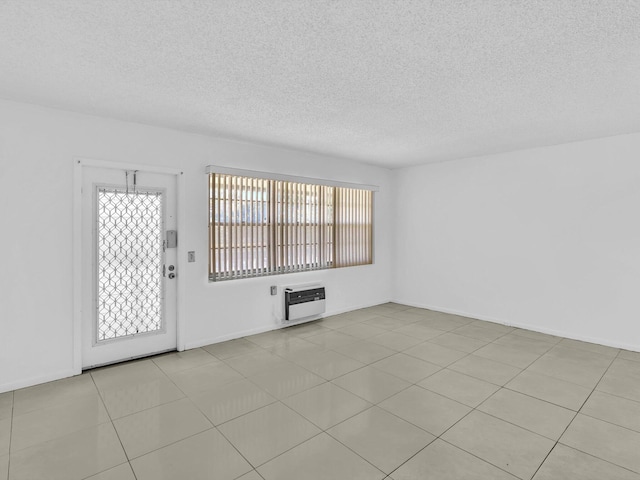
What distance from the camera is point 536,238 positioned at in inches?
198

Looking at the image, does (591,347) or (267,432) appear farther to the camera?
(591,347)

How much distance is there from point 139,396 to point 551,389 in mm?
3898

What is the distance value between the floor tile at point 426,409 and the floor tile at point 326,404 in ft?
0.86

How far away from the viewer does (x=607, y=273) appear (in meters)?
4.46

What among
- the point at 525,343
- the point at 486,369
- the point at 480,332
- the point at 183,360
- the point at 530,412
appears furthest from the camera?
the point at 480,332

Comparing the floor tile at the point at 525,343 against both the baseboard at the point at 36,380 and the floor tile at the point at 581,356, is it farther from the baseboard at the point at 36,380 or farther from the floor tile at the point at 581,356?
the baseboard at the point at 36,380

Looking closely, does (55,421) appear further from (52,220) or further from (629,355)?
(629,355)

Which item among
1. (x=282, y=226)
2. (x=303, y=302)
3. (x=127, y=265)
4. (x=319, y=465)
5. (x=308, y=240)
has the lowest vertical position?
(x=319, y=465)

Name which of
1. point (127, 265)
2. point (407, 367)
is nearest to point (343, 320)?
point (407, 367)

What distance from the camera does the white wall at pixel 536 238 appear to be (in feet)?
14.3

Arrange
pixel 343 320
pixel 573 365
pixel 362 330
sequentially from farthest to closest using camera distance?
1. pixel 343 320
2. pixel 362 330
3. pixel 573 365

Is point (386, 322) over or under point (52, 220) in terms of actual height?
under

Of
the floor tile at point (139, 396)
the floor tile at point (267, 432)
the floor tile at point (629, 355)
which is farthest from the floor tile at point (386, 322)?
the floor tile at point (139, 396)

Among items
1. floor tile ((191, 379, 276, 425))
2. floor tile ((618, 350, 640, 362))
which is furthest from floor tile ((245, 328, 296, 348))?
floor tile ((618, 350, 640, 362))
